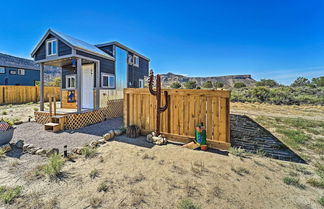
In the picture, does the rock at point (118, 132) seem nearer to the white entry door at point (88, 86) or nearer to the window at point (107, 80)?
the white entry door at point (88, 86)

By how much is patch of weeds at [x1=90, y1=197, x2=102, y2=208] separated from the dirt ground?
0.6 inches

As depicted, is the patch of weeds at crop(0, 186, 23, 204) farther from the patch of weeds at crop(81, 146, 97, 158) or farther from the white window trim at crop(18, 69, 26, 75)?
the white window trim at crop(18, 69, 26, 75)

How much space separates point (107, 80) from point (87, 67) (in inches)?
58.2

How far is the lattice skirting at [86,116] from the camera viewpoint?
261 inches

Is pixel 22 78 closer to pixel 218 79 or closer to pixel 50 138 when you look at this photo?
pixel 50 138

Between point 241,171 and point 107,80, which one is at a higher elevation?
point 107,80

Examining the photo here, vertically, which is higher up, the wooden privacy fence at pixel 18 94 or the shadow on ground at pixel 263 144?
the wooden privacy fence at pixel 18 94

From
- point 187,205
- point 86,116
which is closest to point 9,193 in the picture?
point 187,205

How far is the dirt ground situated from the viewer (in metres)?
2.12

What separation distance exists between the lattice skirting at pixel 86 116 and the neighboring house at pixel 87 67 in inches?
14.4

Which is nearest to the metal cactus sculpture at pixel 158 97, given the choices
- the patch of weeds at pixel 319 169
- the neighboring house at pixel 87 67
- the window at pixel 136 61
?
the patch of weeds at pixel 319 169

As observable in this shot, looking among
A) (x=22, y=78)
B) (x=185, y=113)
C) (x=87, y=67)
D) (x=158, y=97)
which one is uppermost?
(x=22, y=78)

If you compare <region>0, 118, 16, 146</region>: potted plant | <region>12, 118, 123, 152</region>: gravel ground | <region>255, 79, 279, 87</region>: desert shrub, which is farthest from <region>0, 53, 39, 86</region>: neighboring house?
<region>255, 79, 279, 87</region>: desert shrub

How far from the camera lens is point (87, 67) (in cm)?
912
